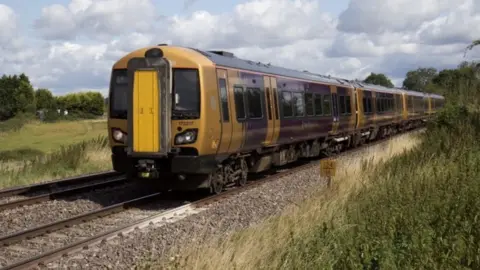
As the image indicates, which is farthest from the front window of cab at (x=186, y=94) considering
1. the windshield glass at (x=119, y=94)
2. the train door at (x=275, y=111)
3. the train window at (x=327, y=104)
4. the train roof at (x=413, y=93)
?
the train roof at (x=413, y=93)

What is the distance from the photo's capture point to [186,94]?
12633mm

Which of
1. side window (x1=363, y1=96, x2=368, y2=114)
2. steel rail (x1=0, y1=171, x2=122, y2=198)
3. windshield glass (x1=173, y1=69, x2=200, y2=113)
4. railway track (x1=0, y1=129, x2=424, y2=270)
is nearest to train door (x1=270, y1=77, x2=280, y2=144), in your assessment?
railway track (x1=0, y1=129, x2=424, y2=270)

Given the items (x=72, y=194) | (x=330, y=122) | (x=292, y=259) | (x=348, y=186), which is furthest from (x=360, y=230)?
(x=330, y=122)

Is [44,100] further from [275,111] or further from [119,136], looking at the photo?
[119,136]

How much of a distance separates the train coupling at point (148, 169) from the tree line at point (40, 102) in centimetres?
7504

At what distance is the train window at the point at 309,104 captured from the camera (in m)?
20.3

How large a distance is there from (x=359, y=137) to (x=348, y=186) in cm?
1821

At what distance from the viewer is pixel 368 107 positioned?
30562 millimetres

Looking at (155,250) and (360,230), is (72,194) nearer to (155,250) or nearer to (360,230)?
(155,250)

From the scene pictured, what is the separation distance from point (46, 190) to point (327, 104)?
36.6ft

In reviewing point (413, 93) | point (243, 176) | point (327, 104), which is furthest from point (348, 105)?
point (413, 93)

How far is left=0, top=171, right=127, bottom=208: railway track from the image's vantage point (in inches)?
504

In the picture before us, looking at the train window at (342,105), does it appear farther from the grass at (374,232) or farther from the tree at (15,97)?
the tree at (15,97)

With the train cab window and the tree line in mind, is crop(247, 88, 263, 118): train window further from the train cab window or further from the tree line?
the tree line
